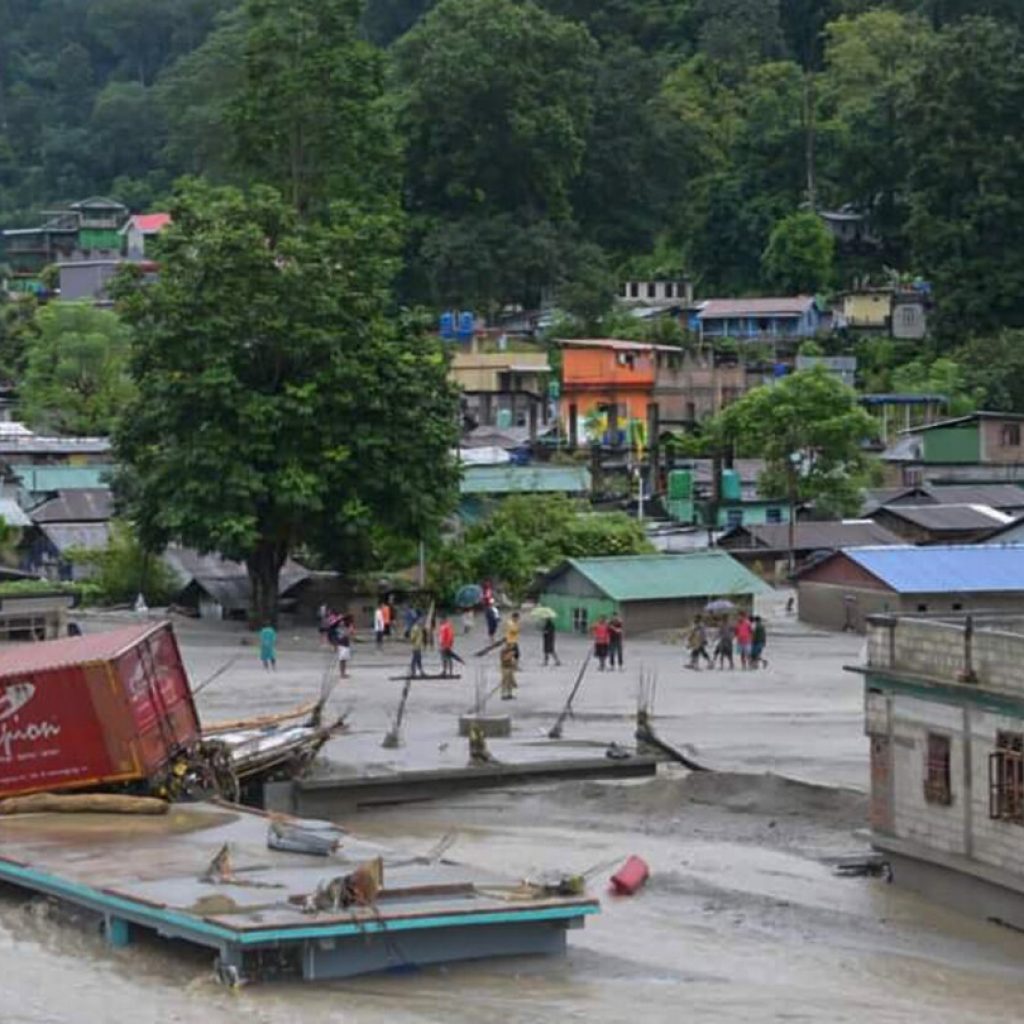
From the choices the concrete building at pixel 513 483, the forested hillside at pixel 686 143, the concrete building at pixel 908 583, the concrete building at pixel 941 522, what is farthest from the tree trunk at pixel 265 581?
the forested hillside at pixel 686 143

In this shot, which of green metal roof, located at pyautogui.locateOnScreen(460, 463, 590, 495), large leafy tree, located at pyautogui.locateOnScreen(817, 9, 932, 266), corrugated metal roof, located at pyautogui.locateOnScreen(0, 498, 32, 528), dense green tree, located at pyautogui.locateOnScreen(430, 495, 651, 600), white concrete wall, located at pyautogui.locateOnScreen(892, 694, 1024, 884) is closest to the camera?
white concrete wall, located at pyautogui.locateOnScreen(892, 694, 1024, 884)

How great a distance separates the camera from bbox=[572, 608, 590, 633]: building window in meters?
48.3

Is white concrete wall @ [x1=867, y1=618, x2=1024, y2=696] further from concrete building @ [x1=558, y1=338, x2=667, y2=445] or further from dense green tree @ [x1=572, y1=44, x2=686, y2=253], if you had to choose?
dense green tree @ [x1=572, y1=44, x2=686, y2=253]

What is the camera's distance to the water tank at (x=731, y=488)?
2473 inches

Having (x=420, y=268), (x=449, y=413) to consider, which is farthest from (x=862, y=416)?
(x=420, y=268)

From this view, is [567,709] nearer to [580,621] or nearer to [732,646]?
[732,646]

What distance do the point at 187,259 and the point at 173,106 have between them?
6710cm

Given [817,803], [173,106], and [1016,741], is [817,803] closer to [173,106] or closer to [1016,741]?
[1016,741]

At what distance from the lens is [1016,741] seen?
22.6m

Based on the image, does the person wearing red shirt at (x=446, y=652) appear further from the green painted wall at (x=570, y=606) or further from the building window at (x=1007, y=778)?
the building window at (x=1007, y=778)

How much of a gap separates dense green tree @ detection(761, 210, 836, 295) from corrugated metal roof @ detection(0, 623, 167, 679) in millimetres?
59541

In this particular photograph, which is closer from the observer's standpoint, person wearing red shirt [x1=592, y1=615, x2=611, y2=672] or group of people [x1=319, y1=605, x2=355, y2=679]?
group of people [x1=319, y1=605, x2=355, y2=679]

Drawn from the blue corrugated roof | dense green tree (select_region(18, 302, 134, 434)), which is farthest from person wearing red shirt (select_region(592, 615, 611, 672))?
dense green tree (select_region(18, 302, 134, 434))

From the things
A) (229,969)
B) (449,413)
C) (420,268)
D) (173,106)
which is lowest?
(229,969)
